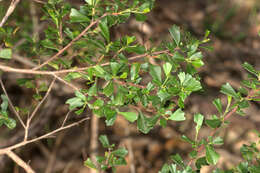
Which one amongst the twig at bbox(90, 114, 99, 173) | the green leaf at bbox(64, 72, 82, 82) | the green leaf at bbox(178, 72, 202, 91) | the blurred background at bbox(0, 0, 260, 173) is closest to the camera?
the green leaf at bbox(178, 72, 202, 91)

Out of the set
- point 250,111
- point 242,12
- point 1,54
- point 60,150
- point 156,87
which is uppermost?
point 1,54

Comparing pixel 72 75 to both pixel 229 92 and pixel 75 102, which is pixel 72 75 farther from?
pixel 229 92

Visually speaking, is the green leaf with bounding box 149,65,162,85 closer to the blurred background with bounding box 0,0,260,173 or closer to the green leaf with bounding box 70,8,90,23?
the green leaf with bounding box 70,8,90,23

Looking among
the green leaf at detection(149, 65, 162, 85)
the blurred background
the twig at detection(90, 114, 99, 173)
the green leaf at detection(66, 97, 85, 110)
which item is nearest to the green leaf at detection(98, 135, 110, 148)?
the green leaf at detection(66, 97, 85, 110)

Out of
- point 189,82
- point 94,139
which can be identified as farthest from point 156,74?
point 94,139

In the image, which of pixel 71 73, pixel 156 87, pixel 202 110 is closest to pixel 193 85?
pixel 156 87

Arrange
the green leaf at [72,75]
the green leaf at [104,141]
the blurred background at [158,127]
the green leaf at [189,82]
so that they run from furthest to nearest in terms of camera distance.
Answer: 1. the blurred background at [158,127]
2. the green leaf at [104,141]
3. the green leaf at [72,75]
4. the green leaf at [189,82]

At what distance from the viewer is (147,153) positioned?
246 centimetres

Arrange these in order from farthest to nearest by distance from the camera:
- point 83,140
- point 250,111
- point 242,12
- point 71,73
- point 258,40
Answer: point 242,12 < point 258,40 < point 83,140 < point 250,111 < point 71,73

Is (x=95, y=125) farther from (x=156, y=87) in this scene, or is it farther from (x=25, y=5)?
(x=156, y=87)

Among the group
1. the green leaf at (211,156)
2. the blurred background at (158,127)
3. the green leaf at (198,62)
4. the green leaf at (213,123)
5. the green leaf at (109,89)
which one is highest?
the green leaf at (198,62)

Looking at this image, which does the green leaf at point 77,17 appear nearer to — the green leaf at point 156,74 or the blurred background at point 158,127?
the green leaf at point 156,74

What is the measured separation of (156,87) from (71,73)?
0.24 meters

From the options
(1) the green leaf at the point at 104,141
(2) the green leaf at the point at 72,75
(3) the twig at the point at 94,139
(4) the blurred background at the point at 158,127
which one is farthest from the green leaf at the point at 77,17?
(4) the blurred background at the point at 158,127
